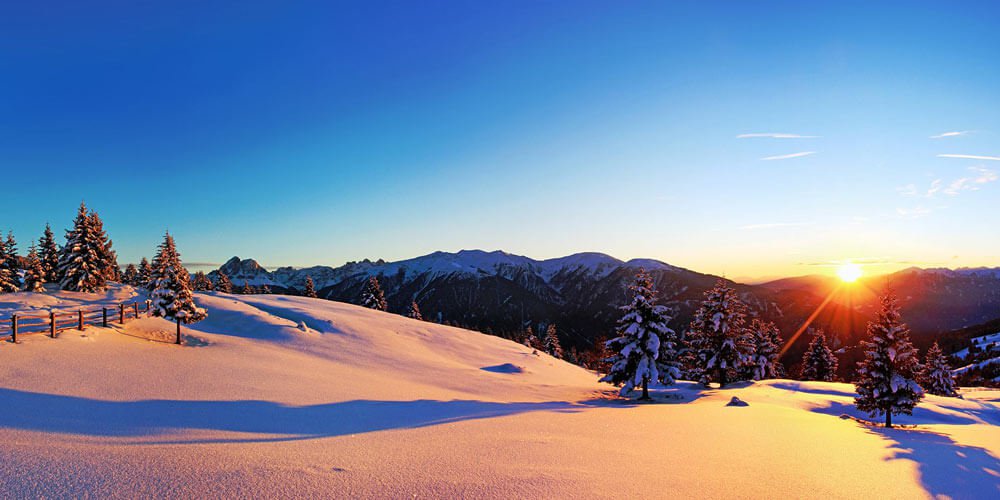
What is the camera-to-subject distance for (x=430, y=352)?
1414 inches

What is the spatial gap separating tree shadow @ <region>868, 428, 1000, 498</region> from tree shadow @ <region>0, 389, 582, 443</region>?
36.9 ft

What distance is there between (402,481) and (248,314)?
34665 millimetres

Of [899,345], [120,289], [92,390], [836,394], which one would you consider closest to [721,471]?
[92,390]

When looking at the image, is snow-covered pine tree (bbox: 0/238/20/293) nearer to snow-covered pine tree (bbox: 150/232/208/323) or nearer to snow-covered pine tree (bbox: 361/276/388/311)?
snow-covered pine tree (bbox: 150/232/208/323)

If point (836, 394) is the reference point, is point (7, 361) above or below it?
above

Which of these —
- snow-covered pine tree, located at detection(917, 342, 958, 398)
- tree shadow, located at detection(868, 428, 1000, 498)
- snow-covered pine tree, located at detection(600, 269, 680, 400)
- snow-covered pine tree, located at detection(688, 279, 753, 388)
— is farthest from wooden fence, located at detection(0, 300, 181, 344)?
snow-covered pine tree, located at detection(917, 342, 958, 398)

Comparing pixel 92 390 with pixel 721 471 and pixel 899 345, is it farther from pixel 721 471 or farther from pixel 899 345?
pixel 899 345

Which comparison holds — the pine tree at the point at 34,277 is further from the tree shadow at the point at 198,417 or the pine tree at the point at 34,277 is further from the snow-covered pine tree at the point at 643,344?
the snow-covered pine tree at the point at 643,344

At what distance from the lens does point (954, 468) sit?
9.11 metres

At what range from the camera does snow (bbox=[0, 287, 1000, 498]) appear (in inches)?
227

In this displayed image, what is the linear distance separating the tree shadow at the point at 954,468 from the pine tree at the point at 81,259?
6052 cm

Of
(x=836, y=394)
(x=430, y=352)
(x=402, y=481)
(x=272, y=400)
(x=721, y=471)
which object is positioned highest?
(x=402, y=481)

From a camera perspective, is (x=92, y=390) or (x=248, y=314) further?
(x=248, y=314)

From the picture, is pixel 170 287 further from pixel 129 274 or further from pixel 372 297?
pixel 129 274
